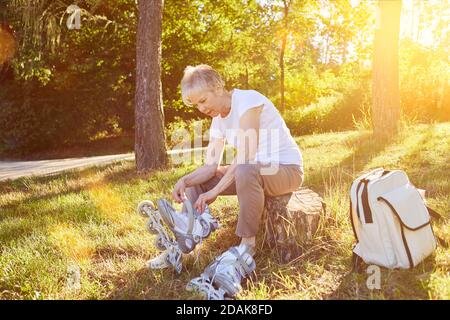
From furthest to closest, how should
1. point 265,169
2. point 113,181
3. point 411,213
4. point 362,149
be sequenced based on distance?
point 362,149 → point 113,181 → point 265,169 → point 411,213

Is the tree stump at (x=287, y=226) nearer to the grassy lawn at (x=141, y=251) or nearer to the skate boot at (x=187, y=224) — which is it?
the grassy lawn at (x=141, y=251)

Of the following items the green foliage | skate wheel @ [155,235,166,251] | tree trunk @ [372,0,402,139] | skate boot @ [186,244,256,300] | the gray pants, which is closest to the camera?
skate boot @ [186,244,256,300]

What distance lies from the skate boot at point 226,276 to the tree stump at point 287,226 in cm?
39

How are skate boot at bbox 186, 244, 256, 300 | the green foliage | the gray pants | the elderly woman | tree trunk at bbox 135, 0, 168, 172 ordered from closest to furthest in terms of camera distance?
1. skate boot at bbox 186, 244, 256, 300
2. the elderly woman
3. the gray pants
4. tree trunk at bbox 135, 0, 168, 172
5. the green foliage

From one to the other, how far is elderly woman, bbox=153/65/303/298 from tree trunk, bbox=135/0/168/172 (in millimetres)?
4210

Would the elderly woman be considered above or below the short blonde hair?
below

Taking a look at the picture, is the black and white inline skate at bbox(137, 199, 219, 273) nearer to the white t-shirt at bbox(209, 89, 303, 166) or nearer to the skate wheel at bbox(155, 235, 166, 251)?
the skate wheel at bbox(155, 235, 166, 251)

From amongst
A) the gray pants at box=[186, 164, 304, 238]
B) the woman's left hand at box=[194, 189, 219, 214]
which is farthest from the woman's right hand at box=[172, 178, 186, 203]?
the gray pants at box=[186, 164, 304, 238]

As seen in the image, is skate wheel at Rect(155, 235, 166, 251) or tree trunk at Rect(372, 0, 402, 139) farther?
tree trunk at Rect(372, 0, 402, 139)

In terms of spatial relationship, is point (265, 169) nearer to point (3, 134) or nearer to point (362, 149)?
point (362, 149)

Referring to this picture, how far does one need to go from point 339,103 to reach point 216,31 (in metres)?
4.68

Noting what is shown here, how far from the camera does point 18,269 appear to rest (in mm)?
3336

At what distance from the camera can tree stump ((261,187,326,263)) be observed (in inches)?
132
